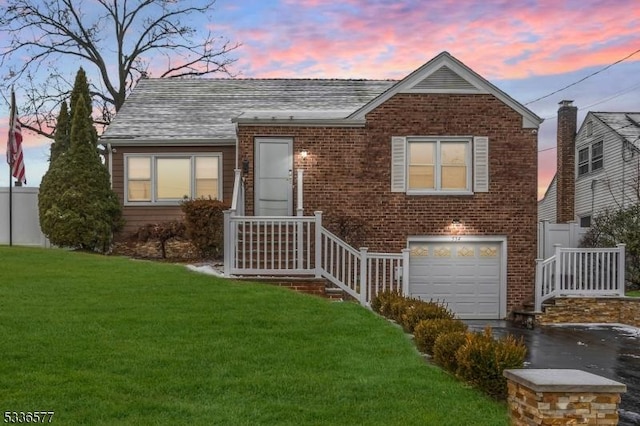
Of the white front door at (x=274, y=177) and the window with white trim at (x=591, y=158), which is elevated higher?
the window with white trim at (x=591, y=158)

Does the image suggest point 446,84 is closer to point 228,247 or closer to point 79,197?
point 228,247

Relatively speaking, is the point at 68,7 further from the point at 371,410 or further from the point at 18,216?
the point at 371,410

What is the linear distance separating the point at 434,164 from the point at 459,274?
300cm

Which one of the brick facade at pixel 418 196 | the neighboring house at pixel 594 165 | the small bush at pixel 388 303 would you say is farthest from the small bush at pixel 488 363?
the neighboring house at pixel 594 165

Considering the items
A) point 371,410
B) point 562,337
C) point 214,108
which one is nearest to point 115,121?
point 214,108

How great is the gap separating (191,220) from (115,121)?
18.3 ft

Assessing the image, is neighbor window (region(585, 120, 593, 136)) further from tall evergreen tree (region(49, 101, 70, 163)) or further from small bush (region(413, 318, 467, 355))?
Result: small bush (region(413, 318, 467, 355))

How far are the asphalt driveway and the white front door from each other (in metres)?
5.74

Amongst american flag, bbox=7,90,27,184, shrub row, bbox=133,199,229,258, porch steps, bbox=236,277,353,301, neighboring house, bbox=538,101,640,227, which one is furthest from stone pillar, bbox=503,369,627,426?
neighboring house, bbox=538,101,640,227

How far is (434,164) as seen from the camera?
56.6 ft

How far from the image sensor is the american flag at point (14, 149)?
19.0m

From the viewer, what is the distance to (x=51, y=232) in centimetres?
1819

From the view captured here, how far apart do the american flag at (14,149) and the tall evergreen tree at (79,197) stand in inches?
44.2

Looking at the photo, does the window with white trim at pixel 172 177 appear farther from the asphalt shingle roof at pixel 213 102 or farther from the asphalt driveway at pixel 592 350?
the asphalt driveway at pixel 592 350
